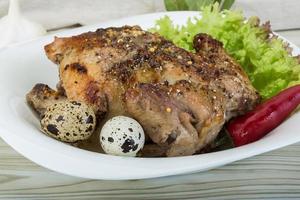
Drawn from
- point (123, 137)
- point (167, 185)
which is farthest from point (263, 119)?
point (123, 137)

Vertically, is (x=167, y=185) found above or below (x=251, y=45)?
below

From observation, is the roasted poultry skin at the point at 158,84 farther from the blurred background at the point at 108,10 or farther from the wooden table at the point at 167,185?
the blurred background at the point at 108,10

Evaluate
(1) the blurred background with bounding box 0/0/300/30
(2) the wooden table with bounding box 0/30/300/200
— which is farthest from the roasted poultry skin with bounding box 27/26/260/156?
(1) the blurred background with bounding box 0/0/300/30

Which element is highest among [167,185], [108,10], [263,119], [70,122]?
[70,122]

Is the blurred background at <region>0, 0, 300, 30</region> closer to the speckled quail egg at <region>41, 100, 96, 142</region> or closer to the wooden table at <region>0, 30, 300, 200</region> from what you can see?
the wooden table at <region>0, 30, 300, 200</region>

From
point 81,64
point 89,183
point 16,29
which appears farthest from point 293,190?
point 16,29

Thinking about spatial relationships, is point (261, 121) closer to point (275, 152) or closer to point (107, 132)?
point (275, 152)

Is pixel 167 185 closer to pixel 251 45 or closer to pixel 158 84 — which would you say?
pixel 158 84
